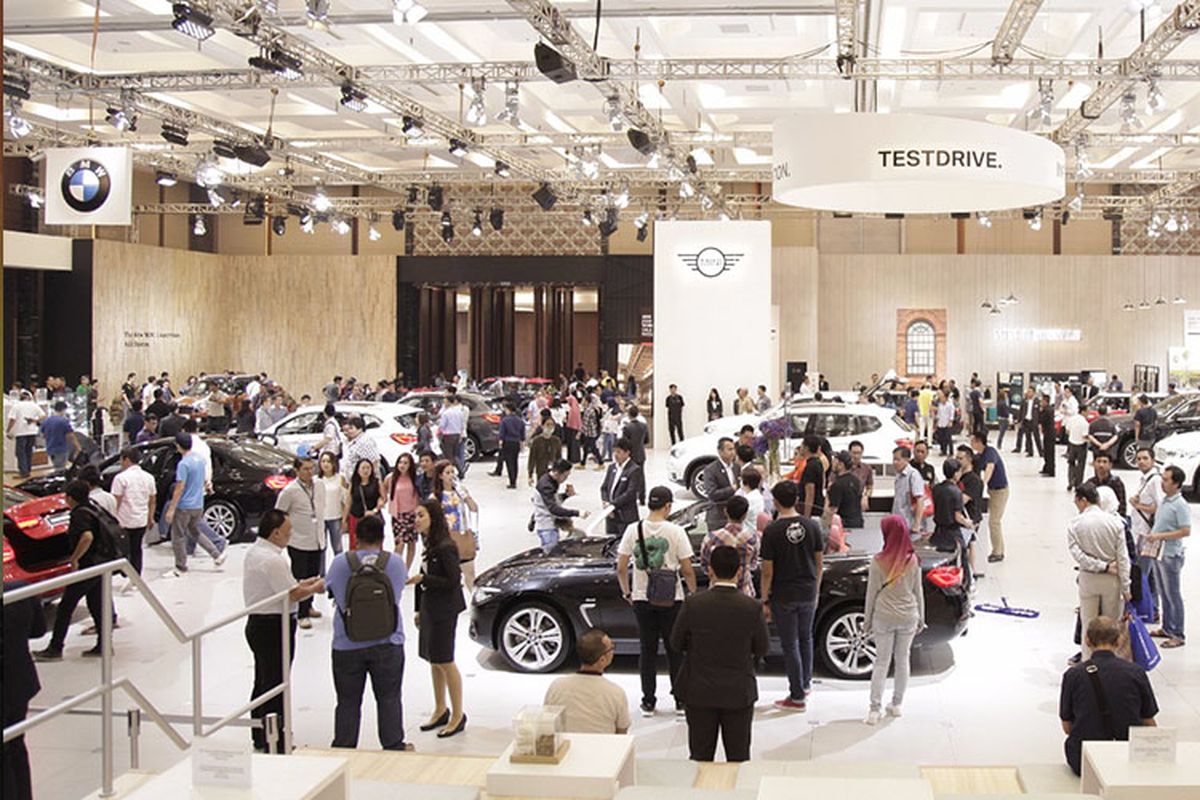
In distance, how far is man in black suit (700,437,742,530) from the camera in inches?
350

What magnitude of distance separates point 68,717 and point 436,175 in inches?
871

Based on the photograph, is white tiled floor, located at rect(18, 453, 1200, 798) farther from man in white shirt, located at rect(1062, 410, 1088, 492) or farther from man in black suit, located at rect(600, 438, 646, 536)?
man in white shirt, located at rect(1062, 410, 1088, 492)

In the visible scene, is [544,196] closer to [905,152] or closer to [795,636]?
[905,152]

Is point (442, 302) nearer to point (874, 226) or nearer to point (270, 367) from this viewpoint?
point (270, 367)

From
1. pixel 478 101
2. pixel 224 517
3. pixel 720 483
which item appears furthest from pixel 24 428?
pixel 720 483

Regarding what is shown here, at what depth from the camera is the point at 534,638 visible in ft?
26.9

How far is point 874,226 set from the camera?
33938 millimetres

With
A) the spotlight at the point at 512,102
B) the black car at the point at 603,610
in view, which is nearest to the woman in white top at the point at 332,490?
the black car at the point at 603,610

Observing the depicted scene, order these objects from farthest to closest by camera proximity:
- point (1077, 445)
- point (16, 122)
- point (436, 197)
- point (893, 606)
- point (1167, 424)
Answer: point (436, 197) → point (1167, 424) → point (16, 122) → point (1077, 445) → point (893, 606)

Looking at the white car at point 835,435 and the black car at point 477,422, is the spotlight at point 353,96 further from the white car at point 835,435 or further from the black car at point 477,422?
the white car at point 835,435

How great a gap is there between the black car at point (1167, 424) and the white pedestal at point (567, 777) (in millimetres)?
17146

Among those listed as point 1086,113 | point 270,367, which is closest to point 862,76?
point 1086,113

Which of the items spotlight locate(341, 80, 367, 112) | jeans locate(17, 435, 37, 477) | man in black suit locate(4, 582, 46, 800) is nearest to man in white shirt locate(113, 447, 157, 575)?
man in black suit locate(4, 582, 46, 800)

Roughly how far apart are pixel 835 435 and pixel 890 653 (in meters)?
10.4
